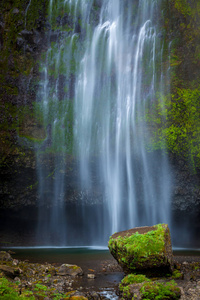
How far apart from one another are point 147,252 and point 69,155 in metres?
11.4

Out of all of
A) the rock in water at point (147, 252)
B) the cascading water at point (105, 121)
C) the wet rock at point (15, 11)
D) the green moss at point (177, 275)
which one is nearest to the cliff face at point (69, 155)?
the cascading water at point (105, 121)

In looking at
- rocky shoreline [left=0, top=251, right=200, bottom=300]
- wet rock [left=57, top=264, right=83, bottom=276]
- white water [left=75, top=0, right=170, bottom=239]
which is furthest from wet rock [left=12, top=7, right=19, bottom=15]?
wet rock [left=57, top=264, right=83, bottom=276]

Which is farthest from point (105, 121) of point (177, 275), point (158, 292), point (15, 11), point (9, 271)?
point (158, 292)

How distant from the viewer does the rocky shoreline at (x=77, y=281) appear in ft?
19.2

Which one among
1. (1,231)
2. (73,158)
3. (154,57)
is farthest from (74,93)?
(1,231)

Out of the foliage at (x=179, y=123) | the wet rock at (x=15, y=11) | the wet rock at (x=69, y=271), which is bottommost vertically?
the wet rock at (x=69, y=271)

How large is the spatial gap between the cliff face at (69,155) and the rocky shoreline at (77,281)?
8664 millimetres

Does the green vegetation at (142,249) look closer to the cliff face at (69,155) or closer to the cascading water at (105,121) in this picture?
the cascading water at (105,121)

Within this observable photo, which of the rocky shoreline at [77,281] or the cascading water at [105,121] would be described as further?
the cascading water at [105,121]

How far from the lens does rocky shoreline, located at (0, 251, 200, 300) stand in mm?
5859

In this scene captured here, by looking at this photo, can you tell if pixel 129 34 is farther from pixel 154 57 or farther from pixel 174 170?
pixel 174 170

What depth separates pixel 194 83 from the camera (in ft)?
56.5

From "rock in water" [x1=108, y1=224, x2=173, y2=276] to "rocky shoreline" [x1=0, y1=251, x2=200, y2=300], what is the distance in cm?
38

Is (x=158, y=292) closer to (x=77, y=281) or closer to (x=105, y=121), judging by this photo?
(x=77, y=281)
